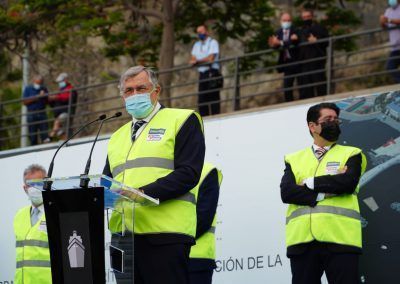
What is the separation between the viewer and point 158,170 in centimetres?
703

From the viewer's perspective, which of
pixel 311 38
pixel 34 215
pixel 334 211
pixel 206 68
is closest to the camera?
pixel 334 211

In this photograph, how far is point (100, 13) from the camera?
61.8 feet

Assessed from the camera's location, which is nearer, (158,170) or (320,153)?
(158,170)

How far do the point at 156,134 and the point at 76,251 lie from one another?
38.0 inches

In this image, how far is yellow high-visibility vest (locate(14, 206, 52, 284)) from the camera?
9.98 m

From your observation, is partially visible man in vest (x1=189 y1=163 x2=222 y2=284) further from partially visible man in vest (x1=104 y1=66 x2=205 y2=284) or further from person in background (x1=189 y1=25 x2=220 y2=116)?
person in background (x1=189 y1=25 x2=220 y2=116)

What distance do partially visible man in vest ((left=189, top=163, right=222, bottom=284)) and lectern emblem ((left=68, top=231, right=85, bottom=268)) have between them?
2.37 meters

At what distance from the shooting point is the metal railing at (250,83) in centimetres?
1405

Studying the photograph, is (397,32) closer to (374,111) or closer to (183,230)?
(374,111)

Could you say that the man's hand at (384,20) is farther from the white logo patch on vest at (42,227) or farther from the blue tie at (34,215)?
the white logo patch on vest at (42,227)

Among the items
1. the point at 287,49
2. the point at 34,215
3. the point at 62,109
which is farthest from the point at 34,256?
the point at 62,109

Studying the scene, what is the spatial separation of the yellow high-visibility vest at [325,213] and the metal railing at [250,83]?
3.53 m

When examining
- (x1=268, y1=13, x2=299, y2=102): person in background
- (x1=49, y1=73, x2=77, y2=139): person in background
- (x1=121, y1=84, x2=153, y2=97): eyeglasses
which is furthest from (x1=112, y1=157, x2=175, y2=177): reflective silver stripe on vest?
(x1=49, y1=73, x2=77, y2=139): person in background

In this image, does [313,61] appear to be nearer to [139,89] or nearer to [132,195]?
[139,89]
